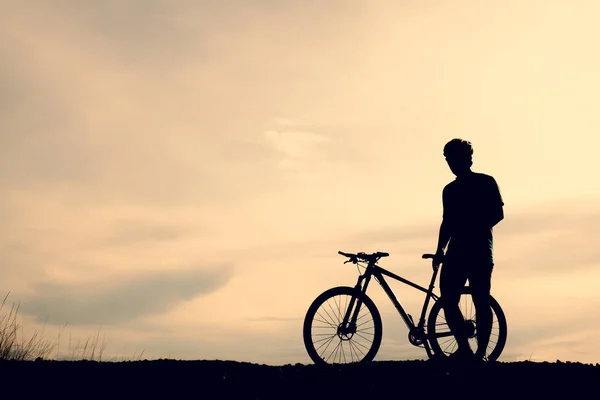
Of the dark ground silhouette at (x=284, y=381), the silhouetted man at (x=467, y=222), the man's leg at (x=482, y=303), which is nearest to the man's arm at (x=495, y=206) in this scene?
the silhouetted man at (x=467, y=222)

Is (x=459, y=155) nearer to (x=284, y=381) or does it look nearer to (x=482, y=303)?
(x=482, y=303)

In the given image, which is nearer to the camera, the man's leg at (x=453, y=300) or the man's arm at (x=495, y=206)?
the man's arm at (x=495, y=206)

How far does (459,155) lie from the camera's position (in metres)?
9.75

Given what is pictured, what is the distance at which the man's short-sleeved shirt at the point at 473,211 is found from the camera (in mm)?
9750

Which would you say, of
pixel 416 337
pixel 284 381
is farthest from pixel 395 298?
pixel 284 381

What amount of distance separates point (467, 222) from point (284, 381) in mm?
3491

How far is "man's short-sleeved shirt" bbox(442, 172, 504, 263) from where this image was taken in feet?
32.0

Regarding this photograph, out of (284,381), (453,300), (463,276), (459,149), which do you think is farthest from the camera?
(453,300)

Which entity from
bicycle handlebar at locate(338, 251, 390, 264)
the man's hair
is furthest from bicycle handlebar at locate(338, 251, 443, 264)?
the man's hair

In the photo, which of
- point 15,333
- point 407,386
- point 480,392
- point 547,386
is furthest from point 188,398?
point 15,333

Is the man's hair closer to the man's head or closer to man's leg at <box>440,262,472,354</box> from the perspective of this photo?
the man's head

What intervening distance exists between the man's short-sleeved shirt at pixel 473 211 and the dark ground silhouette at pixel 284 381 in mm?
1595

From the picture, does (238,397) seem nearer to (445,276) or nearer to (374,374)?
(374,374)

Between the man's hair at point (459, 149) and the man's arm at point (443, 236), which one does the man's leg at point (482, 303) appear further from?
the man's hair at point (459, 149)
